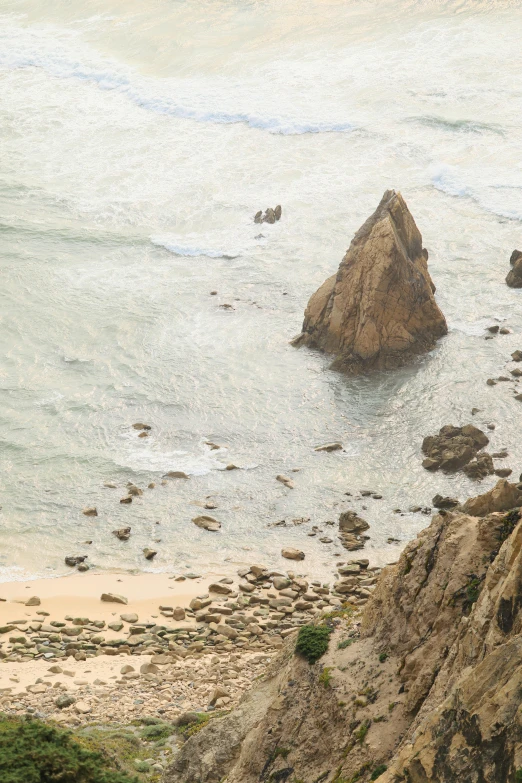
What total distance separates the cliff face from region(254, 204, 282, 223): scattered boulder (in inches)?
907

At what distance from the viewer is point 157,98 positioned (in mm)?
47375

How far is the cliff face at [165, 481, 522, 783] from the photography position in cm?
810

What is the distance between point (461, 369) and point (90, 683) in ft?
46.2

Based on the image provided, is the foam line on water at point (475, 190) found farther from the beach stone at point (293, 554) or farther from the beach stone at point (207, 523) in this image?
the beach stone at point (293, 554)

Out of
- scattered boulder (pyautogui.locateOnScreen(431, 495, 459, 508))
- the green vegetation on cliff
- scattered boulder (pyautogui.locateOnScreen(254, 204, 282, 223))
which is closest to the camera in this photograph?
the green vegetation on cliff

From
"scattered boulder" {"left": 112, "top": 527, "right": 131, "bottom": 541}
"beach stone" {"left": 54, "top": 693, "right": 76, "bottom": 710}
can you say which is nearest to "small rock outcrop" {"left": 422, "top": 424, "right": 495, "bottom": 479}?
"scattered boulder" {"left": 112, "top": 527, "right": 131, "bottom": 541}

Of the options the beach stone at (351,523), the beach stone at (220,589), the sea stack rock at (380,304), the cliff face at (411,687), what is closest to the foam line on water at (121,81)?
the sea stack rock at (380,304)

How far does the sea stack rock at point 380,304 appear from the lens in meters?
25.6

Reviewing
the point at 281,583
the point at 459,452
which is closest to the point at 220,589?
the point at 281,583

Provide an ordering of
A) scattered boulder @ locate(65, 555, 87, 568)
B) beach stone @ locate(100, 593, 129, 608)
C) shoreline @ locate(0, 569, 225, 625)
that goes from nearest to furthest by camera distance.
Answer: shoreline @ locate(0, 569, 225, 625) → beach stone @ locate(100, 593, 129, 608) → scattered boulder @ locate(65, 555, 87, 568)

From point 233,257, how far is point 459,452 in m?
12.9

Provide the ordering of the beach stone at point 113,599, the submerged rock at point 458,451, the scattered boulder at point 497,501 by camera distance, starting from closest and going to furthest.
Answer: the scattered boulder at point 497,501 → the beach stone at point 113,599 → the submerged rock at point 458,451

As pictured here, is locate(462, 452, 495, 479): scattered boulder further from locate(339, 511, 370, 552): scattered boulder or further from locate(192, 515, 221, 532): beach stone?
locate(192, 515, 221, 532): beach stone

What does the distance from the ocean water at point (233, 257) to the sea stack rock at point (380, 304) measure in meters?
0.69
